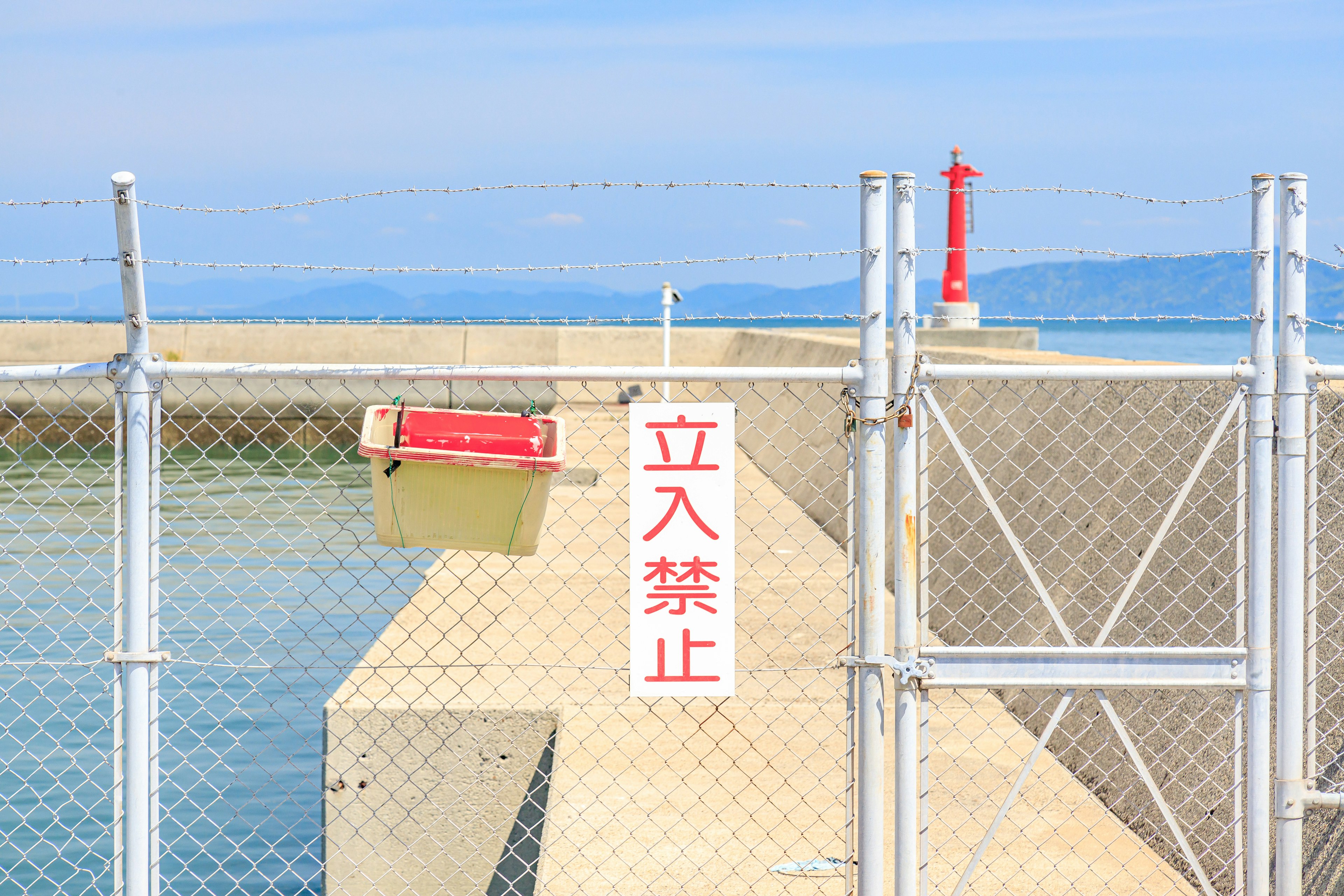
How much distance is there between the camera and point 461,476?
11.3 feet

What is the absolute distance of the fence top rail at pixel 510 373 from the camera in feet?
10.8

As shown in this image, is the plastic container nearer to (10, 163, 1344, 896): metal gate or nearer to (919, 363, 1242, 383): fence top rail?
(10, 163, 1344, 896): metal gate

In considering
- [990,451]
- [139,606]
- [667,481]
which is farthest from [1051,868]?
[990,451]

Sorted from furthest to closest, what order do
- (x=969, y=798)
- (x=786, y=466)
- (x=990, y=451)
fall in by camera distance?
(x=786, y=466)
(x=990, y=451)
(x=969, y=798)

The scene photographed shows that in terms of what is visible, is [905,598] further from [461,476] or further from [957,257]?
[957,257]

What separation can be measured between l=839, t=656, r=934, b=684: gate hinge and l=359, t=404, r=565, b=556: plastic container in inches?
38.2

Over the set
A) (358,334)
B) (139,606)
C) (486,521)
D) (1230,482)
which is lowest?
(139,606)

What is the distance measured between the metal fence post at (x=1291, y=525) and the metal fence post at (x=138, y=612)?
316 centimetres

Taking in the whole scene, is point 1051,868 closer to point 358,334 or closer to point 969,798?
point 969,798

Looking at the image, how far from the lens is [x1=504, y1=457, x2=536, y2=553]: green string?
11.2 ft

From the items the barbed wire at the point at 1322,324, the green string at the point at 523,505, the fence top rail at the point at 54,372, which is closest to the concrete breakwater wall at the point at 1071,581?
the fence top rail at the point at 54,372

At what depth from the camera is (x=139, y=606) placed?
337cm

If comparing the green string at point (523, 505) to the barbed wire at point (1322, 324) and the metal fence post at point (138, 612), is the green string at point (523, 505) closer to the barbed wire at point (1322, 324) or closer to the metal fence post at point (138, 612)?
the metal fence post at point (138, 612)

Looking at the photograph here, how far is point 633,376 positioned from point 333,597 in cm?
918
